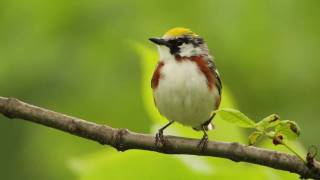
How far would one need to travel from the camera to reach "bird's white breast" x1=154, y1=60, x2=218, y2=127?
425 cm

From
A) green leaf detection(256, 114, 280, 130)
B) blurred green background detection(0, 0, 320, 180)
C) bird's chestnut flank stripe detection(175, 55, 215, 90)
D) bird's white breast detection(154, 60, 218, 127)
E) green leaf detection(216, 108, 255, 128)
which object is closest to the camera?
green leaf detection(216, 108, 255, 128)

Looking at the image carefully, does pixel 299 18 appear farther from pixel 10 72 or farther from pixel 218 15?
pixel 10 72

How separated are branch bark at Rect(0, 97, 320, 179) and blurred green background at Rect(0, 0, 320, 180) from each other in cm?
176

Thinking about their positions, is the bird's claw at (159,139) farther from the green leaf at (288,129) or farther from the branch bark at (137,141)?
the green leaf at (288,129)

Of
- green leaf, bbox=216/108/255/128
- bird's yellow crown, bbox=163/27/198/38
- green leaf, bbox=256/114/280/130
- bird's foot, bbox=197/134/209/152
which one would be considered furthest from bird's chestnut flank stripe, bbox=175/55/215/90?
green leaf, bbox=216/108/255/128

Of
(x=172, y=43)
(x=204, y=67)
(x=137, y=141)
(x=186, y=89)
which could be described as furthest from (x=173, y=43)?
(x=137, y=141)

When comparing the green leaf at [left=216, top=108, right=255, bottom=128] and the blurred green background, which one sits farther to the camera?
the blurred green background

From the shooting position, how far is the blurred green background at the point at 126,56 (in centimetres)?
507

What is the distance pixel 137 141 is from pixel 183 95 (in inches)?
53.9

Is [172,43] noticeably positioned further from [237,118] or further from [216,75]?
[237,118]

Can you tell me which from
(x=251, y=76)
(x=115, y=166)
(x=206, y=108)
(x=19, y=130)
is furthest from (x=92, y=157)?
(x=19, y=130)

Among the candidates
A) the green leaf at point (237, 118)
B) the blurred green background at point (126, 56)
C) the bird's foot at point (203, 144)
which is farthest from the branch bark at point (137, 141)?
the blurred green background at point (126, 56)

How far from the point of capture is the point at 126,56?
5.98 m

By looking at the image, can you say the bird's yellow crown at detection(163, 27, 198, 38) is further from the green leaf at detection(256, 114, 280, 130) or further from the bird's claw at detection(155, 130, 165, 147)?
the green leaf at detection(256, 114, 280, 130)
